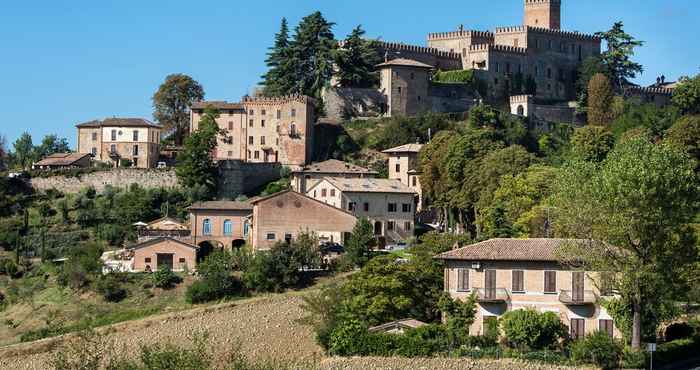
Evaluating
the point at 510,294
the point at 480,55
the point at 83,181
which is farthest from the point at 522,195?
the point at 480,55

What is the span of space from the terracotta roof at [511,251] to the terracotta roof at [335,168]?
33732mm

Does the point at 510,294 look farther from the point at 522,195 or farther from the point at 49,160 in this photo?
the point at 49,160

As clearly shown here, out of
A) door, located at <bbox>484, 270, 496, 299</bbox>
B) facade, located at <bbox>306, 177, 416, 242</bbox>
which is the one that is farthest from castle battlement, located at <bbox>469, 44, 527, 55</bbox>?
door, located at <bbox>484, 270, 496, 299</bbox>

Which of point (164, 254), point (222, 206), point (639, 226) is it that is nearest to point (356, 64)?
point (222, 206)

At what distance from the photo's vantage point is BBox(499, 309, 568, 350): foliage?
172 ft

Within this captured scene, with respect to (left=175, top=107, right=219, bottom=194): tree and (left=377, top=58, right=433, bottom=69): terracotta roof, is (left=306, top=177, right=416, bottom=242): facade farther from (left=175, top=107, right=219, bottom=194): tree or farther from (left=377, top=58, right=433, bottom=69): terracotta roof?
(left=377, top=58, right=433, bottom=69): terracotta roof

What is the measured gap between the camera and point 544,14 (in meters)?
120

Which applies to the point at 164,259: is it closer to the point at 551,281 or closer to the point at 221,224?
the point at 221,224

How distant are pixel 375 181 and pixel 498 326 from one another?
30964 millimetres

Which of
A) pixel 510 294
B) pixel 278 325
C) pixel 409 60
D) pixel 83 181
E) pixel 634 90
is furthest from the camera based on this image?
pixel 634 90

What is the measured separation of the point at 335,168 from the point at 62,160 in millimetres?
19123

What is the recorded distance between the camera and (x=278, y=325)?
6256 cm

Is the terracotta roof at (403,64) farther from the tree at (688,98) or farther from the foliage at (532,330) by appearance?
the foliage at (532,330)

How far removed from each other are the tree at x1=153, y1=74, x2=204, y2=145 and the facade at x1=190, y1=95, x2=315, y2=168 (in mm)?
6698
